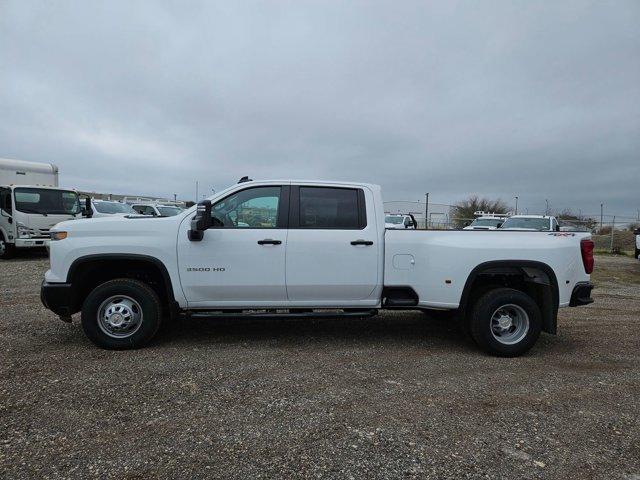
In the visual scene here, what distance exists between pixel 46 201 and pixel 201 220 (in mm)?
11296

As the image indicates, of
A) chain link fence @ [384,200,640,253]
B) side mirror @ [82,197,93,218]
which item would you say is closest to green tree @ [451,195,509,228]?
chain link fence @ [384,200,640,253]

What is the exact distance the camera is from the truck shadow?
529 centimetres

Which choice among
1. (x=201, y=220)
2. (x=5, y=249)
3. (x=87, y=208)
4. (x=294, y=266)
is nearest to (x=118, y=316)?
(x=201, y=220)

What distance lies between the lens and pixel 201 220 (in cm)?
453

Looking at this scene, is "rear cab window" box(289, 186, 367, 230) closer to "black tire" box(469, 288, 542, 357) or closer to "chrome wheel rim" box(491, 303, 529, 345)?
"black tire" box(469, 288, 542, 357)

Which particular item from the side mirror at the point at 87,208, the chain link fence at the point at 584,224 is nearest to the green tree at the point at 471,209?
the chain link fence at the point at 584,224

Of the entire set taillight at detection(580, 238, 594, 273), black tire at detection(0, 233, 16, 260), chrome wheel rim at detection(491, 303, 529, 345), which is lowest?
chrome wheel rim at detection(491, 303, 529, 345)

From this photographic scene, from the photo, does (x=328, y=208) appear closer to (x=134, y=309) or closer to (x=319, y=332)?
(x=319, y=332)

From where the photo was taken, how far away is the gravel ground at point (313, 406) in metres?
2.79

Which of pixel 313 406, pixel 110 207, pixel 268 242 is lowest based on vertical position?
pixel 313 406

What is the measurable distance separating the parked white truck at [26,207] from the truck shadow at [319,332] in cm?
929

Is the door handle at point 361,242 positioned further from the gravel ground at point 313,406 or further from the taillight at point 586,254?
the taillight at point 586,254

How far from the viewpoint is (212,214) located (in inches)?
189

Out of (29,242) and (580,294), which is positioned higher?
(29,242)
